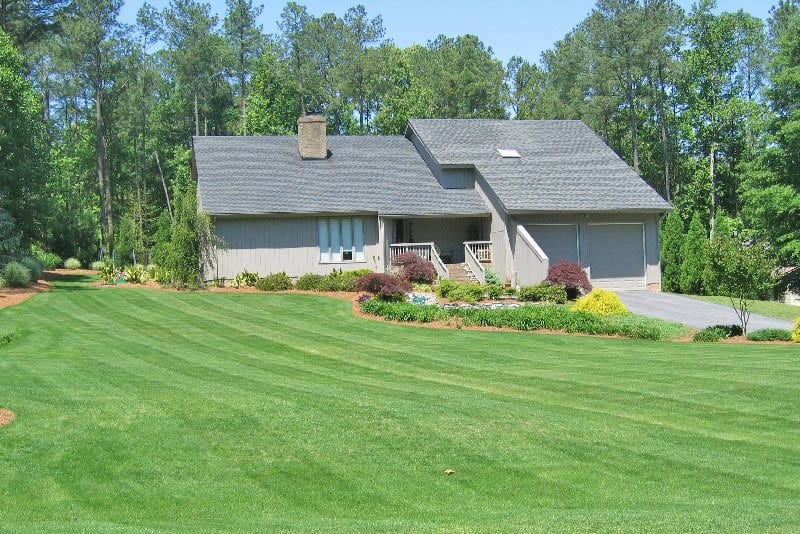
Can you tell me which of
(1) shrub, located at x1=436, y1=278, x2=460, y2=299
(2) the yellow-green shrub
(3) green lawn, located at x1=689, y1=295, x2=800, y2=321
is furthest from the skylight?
(2) the yellow-green shrub

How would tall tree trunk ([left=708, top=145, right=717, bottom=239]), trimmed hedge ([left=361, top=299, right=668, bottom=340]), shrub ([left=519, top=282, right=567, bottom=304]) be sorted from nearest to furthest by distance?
trimmed hedge ([left=361, top=299, right=668, bottom=340])
shrub ([left=519, top=282, right=567, bottom=304])
tall tree trunk ([left=708, top=145, right=717, bottom=239])

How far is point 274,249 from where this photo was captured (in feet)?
106

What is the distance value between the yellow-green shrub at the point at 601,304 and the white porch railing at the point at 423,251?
6970 millimetres

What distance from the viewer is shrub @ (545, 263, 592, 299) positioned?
2816 centimetres

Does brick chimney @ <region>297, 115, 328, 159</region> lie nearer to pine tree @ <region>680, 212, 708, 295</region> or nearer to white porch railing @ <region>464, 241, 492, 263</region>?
white porch railing @ <region>464, 241, 492, 263</region>

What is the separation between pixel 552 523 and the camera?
316 inches

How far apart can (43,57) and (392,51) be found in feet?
91.7

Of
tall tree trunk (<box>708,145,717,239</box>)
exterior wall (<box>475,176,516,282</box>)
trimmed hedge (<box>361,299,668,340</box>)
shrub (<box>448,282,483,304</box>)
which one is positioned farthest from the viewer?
tall tree trunk (<box>708,145,717,239</box>)

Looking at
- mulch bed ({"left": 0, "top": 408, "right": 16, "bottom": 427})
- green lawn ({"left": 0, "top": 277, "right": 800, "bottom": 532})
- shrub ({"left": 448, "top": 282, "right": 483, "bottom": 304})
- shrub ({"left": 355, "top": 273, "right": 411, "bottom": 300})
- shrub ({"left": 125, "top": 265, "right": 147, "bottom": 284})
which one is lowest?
green lawn ({"left": 0, "top": 277, "right": 800, "bottom": 532})

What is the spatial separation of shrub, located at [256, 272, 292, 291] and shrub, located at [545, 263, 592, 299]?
8.72m

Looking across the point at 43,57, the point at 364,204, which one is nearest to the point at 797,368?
the point at 364,204

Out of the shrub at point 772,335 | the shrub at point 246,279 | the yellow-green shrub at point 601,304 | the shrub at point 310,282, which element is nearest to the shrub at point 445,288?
the yellow-green shrub at point 601,304

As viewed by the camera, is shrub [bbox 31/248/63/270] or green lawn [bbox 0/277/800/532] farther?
shrub [bbox 31/248/63/270]

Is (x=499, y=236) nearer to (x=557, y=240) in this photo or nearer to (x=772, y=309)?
(x=557, y=240)
